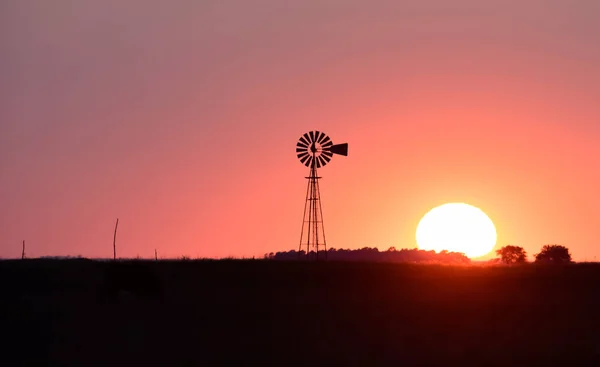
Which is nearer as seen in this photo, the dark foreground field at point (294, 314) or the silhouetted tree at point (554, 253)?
the dark foreground field at point (294, 314)

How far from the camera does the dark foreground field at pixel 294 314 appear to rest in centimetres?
5097

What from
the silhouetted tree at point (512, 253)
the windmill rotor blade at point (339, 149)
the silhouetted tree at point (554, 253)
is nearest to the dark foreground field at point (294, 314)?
the windmill rotor blade at point (339, 149)

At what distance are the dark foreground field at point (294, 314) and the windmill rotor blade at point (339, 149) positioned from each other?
51.9ft

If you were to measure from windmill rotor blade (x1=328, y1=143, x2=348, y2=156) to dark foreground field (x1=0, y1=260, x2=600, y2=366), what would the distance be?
51.9ft

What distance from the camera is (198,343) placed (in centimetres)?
5241

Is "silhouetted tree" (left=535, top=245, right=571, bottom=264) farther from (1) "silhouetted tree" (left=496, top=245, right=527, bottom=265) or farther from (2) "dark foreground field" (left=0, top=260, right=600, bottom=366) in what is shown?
(2) "dark foreground field" (left=0, top=260, right=600, bottom=366)

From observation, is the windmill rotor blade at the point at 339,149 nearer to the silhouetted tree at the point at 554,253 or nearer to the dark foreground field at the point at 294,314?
the dark foreground field at the point at 294,314

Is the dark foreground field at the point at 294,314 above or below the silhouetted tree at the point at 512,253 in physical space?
below

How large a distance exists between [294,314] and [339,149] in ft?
88.9

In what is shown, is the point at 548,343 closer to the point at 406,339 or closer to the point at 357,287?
the point at 406,339

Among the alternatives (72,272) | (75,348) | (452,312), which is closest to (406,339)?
(452,312)

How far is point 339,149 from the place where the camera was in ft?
270

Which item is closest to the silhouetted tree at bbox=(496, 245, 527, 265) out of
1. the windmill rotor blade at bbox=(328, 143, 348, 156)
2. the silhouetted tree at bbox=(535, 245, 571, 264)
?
the silhouetted tree at bbox=(535, 245, 571, 264)

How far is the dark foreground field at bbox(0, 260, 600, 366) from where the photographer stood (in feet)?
167
